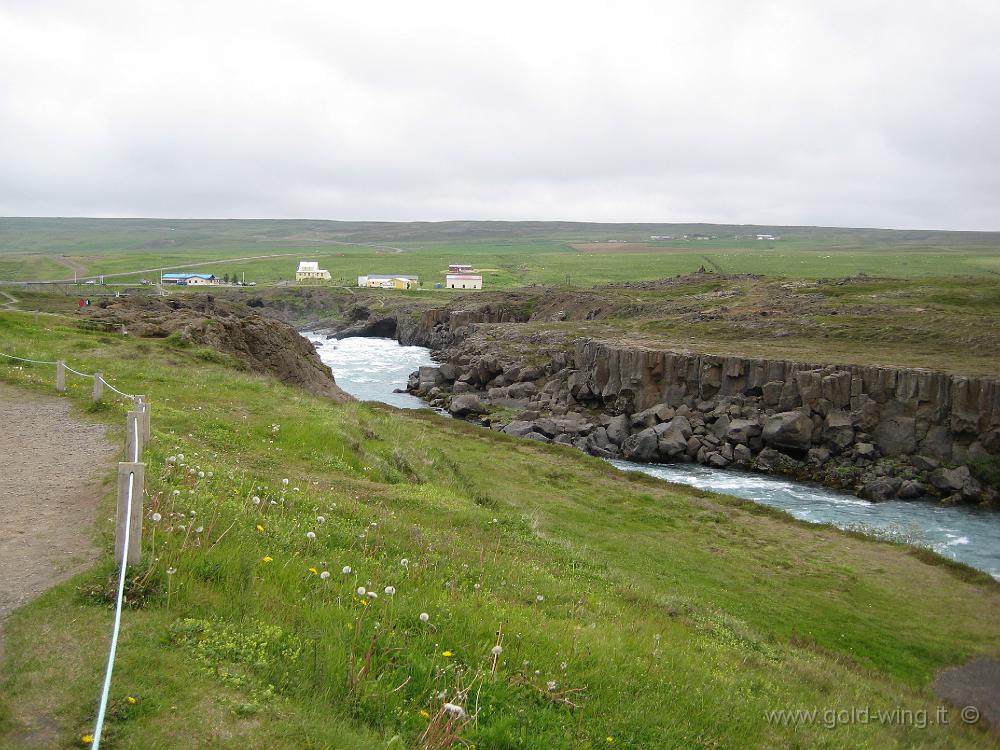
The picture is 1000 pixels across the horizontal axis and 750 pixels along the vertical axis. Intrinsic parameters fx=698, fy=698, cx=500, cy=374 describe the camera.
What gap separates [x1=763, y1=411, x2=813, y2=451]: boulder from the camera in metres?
40.3

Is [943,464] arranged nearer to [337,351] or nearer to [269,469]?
[269,469]

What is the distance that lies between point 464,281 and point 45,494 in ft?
431

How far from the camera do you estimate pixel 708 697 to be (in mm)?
8578

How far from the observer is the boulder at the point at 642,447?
136ft

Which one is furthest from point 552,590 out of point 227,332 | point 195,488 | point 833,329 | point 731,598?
point 833,329

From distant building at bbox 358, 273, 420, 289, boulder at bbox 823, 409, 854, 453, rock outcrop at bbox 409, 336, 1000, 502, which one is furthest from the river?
distant building at bbox 358, 273, 420, 289

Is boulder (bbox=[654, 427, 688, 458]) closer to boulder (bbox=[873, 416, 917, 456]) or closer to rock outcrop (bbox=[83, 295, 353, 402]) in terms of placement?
boulder (bbox=[873, 416, 917, 456])

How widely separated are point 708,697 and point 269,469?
11.0 meters

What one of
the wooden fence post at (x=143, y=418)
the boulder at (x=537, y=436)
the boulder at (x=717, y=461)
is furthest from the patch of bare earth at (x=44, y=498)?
the boulder at (x=717, y=461)

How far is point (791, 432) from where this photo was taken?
40.3 metres

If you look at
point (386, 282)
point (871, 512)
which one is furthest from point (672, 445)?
point (386, 282)

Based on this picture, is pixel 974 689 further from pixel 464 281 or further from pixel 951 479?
pixel 464 281

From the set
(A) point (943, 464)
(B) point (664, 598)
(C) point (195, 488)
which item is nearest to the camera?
(C) point (195, 488)

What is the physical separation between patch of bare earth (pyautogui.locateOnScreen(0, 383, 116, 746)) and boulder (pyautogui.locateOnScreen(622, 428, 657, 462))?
102ft
